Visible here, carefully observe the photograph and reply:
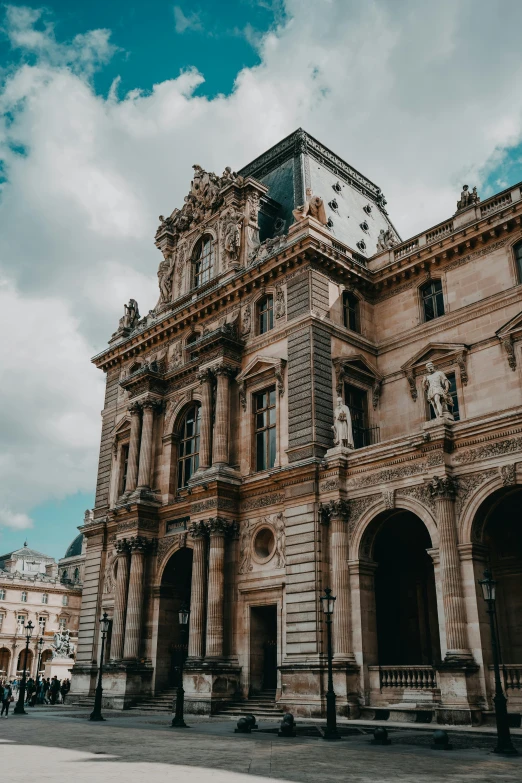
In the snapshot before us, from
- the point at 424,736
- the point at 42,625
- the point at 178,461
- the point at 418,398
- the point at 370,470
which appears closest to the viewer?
the point at 424,736

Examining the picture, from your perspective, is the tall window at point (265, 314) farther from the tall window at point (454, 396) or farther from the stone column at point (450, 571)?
the stone column at point (450, 571)

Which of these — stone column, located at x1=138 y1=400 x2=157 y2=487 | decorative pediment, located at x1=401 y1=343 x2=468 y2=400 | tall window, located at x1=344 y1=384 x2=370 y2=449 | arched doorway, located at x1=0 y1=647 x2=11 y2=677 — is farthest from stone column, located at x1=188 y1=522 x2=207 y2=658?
arched doorway, located at x1=0 y1=647 x2=11 y2=677

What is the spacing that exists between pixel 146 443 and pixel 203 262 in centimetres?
1043

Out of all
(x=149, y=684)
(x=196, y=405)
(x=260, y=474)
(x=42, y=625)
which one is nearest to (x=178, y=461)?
(x=196, y=405)

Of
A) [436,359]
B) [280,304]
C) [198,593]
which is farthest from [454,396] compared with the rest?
[198,593]

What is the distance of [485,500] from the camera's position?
23.2 m

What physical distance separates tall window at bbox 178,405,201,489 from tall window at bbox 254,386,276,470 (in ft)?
14.2

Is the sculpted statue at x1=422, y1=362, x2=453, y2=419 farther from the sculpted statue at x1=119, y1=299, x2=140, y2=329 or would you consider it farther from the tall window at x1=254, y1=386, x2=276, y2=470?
the sculpted statue at x1=119, y1=299, x2=140, y2=329

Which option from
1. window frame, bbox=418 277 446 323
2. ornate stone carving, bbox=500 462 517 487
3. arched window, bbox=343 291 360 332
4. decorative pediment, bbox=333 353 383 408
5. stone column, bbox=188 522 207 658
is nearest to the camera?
ornate stone carving, bbox=500 462 517 487

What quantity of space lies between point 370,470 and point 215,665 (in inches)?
392

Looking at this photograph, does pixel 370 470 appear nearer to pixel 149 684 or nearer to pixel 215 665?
pixel 215 665

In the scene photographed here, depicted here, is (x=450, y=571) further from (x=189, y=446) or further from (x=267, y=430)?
(x=189, y=446)

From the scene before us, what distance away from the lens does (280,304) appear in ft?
107

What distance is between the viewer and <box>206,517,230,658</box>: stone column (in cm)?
2912
